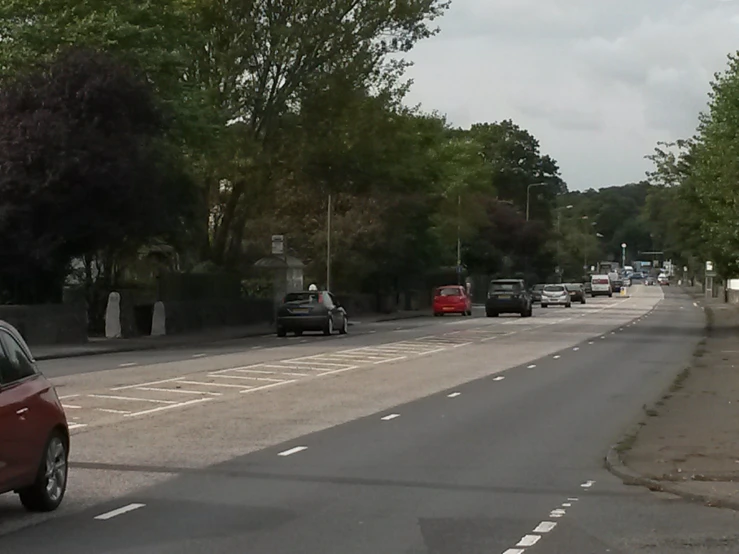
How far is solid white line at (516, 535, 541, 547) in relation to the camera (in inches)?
360

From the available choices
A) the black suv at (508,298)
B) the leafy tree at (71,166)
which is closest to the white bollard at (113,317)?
the leafy tree at (71,166)

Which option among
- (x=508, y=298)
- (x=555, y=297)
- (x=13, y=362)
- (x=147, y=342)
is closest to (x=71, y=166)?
(x=147, y=342)

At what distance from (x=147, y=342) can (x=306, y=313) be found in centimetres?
609

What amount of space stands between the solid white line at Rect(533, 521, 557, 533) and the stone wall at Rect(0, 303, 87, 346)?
2593 cm

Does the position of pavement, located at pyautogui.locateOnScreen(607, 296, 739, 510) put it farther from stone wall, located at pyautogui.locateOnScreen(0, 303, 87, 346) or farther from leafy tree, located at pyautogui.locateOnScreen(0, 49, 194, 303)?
stone wall, located at pyautogui.locateOnScreen(0, 303, 87, 346)

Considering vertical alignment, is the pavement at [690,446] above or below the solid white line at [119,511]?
below

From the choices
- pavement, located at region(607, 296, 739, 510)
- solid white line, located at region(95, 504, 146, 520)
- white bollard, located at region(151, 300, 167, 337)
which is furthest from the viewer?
white bollard, located at region(151, 300, 167, 337)

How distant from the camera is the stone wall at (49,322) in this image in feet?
114

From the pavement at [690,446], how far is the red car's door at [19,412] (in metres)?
5.17

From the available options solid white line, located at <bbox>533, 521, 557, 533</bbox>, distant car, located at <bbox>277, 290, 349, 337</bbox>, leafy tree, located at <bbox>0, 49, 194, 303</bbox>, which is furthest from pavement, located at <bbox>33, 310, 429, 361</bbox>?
solid white line, located at <bbox>533, 521, 557, 533</bbox>

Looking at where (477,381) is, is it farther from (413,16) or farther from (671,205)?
(671,205)

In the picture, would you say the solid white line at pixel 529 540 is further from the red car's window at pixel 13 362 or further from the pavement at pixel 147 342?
the pavement at pixel 147 342

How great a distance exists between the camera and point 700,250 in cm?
6988

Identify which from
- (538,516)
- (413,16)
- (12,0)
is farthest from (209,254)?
(538,516)
